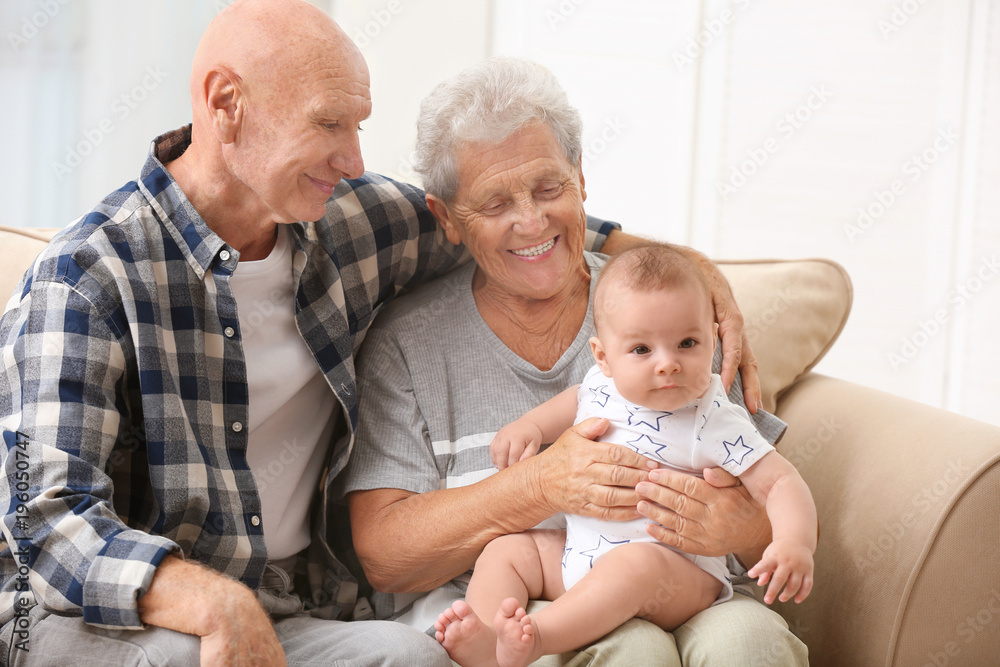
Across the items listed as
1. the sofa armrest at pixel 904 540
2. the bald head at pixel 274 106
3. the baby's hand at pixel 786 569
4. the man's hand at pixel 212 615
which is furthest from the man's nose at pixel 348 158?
the sofa armrest at pixel 904 540

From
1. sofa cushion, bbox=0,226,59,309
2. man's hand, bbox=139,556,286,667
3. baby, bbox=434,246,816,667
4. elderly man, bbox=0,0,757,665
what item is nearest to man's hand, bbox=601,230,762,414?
elderly man, bbox=0,0,757,665

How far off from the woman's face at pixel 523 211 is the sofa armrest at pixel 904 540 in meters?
0.61

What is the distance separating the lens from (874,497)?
1358mm

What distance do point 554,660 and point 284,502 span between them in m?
0.55

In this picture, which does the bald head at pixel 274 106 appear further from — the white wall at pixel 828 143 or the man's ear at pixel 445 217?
the white wall at pixel 828 143

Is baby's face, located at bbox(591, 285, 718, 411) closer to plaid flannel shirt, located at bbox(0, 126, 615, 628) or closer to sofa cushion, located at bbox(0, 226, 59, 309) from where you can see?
plaid flannel shirt, located at bbox(0, 126, 615, 628)

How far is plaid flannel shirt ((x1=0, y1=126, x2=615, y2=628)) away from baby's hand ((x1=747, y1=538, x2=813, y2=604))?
706 mm

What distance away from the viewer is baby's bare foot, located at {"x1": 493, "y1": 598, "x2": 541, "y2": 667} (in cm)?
108

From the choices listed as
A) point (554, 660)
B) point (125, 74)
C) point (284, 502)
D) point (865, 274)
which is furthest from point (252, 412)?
point (865, 274)

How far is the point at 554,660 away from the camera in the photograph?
46.4 inches

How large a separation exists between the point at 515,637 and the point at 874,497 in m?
0.67

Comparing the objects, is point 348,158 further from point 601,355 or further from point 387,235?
point 601,355

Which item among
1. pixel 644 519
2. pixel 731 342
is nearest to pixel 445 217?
pixel 731 342

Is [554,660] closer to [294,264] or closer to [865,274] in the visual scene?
[294,264]
